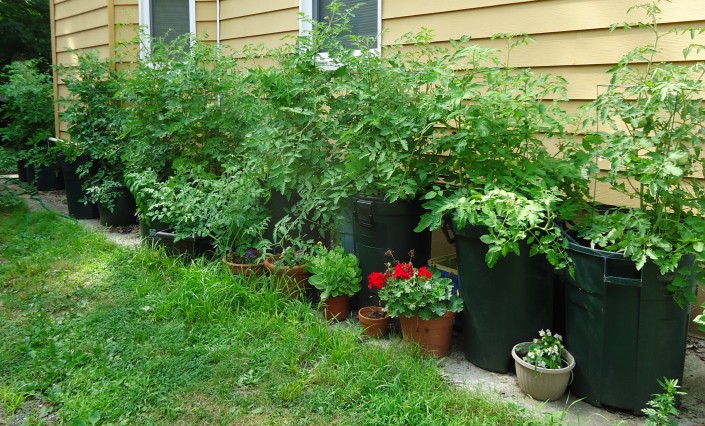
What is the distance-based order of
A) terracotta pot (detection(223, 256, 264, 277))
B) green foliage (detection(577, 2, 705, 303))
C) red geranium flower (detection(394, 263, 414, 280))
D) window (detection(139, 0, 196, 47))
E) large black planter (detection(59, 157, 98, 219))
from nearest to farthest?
1. green foliage (detection(577, 2, 705, 303))
2. red geranium flower (detection(394, 263, 414, 280))
3. terracotta pot (detection(223, 256, 264, 277))
4. large black planter (detection(59, 157, 98, 219))
5. window (detection(139, 0, 196, 47))

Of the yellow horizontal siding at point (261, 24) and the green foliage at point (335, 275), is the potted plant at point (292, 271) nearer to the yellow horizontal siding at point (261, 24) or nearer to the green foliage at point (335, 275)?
Result: the green foliage at point (335, 275)

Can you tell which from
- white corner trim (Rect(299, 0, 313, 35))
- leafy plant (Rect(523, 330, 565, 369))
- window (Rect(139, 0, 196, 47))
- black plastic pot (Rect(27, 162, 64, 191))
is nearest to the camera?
leafy plant (Rect(523, 330, 565, 369))

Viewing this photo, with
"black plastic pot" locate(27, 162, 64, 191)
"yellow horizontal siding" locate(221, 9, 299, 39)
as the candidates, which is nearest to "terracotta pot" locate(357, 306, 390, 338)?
"yellow horizontal siding" locate(221, 9, 299, 39)

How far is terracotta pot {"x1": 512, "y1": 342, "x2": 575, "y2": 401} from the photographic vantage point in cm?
274

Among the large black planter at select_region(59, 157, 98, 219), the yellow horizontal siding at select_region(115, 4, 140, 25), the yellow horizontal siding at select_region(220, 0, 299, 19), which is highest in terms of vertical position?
the yellow horizontal siding at select_region(115, 4, 140, 25)

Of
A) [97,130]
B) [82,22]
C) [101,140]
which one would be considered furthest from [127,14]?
[101,140]

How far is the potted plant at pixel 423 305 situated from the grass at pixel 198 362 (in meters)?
0.12

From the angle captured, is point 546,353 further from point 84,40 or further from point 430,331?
point 84,40

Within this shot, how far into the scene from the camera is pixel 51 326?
361 cm

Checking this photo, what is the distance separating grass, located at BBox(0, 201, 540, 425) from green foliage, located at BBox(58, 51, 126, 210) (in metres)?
1.83

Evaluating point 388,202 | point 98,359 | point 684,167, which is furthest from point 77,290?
point 684,167

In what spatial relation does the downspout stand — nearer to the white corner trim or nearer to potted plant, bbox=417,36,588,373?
the white corner trim

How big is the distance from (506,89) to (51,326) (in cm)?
292

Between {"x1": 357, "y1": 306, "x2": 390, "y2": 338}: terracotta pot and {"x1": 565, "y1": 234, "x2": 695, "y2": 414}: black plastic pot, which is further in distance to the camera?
{"x1": 357, "y1": 306, "x2": 390, "y2": 338}: terracotta pot
